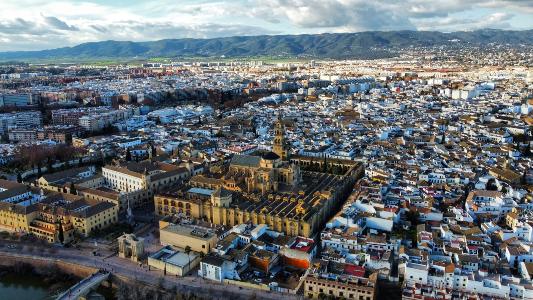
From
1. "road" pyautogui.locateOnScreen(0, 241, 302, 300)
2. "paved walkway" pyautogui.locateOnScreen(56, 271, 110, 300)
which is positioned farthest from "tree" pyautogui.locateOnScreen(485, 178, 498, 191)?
"paved walkway" pyautogui.locateOnScreen(56, 271, 110, 300)

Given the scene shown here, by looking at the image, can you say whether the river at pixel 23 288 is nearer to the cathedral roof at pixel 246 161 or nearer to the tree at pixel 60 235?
the tree at pixel 60 235

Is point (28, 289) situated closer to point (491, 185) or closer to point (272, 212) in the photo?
point (272, 212)

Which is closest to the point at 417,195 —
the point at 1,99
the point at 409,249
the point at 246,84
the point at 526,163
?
the point at 409,249

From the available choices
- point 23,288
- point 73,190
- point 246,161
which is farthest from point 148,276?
point 73,190

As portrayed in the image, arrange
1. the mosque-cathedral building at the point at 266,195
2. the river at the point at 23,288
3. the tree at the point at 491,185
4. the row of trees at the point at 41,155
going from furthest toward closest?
the row of trees at the point at 41,155
the tree at the point at 491,185
the mosque-cathedral building at the point at 266,195
the river at the point at 23,288

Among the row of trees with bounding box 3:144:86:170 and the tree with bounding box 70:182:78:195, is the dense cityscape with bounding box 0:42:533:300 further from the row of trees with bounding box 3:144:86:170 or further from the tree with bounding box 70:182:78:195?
the row of trees with bounding box 3:144:86:170

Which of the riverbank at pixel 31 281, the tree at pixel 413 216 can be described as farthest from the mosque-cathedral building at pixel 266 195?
the riverbank at pixel 31 281
